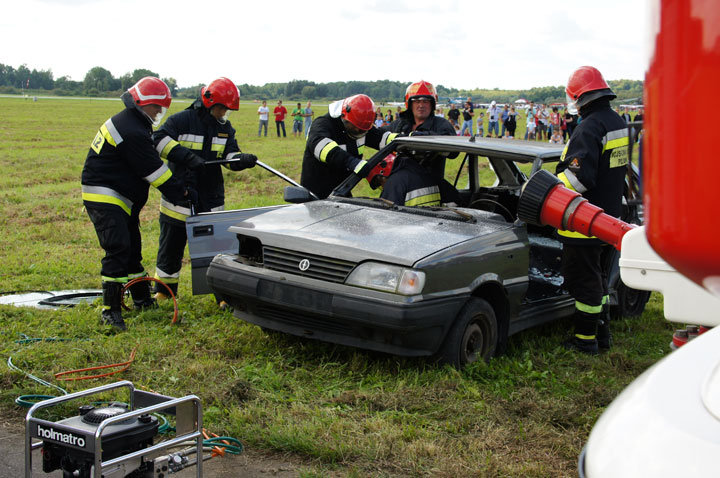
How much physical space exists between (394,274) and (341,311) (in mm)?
375

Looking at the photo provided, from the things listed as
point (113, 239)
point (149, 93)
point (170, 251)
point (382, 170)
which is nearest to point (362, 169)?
point (382, 170)

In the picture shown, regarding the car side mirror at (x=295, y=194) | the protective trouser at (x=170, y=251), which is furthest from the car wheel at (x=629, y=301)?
the protective trouser at (x=170, y=251)

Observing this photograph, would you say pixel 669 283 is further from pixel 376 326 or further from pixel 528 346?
pixel 528 346

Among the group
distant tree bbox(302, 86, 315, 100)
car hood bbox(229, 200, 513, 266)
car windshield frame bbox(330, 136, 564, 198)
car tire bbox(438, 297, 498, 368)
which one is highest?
distant tree bbox(302, 86, 315, 100)

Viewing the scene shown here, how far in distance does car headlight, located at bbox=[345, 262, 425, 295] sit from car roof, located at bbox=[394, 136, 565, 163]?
147 cm

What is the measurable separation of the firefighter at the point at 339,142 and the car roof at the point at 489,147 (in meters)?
0.48

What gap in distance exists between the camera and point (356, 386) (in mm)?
4555

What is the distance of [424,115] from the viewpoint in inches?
282

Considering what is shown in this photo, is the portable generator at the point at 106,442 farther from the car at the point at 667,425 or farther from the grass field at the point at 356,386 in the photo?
the car at the point at 667,425

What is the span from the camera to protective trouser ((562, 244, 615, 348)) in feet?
17.4

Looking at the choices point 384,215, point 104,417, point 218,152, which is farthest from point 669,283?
point 218,152

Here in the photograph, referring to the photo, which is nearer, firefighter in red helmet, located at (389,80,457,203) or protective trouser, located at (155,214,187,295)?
protective trouser, located at (155,214,187,295)

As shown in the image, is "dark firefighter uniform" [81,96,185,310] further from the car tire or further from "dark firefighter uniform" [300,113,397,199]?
the car tire

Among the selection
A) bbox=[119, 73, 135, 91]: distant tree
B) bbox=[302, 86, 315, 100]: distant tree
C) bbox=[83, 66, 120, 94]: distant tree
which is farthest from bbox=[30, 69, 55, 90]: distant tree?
bbox=[302, 86, 315, 100]: distant tree
